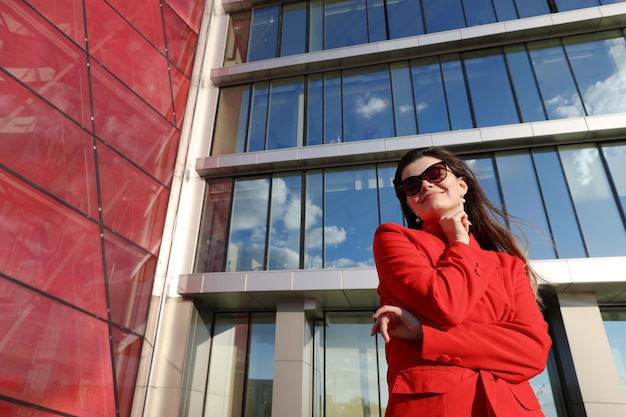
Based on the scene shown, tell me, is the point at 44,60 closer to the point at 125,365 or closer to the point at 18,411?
the point at 18,411

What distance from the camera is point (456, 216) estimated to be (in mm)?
1514

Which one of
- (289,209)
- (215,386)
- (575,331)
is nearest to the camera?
(575,331)

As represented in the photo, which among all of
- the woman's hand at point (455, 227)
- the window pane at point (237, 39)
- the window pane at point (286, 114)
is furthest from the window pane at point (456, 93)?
the woman's hand at point (455, 227)

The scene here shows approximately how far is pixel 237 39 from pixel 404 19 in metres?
5.93

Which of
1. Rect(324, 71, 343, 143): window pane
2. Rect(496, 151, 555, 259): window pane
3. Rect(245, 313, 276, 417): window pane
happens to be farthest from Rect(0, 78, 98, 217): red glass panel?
Rect(496, 151, 555, 259): window pane

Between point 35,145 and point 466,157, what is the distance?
32.7ft

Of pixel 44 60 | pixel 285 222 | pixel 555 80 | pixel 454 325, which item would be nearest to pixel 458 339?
pixel 454 325

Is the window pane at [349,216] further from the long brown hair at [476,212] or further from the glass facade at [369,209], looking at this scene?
the long brown hair at [476,212]

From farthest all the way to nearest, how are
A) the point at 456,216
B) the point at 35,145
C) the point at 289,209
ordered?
1. the point at 289,209
2. the point at 35,145
3. the point at 456,216

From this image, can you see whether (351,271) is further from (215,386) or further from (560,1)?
(560,1)

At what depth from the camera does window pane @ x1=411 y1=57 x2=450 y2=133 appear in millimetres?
11570

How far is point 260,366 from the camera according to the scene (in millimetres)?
10844

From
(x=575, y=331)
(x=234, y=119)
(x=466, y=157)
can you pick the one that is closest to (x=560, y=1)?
(x=466, y=157)

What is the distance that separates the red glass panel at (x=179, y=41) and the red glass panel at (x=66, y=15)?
125 inches
